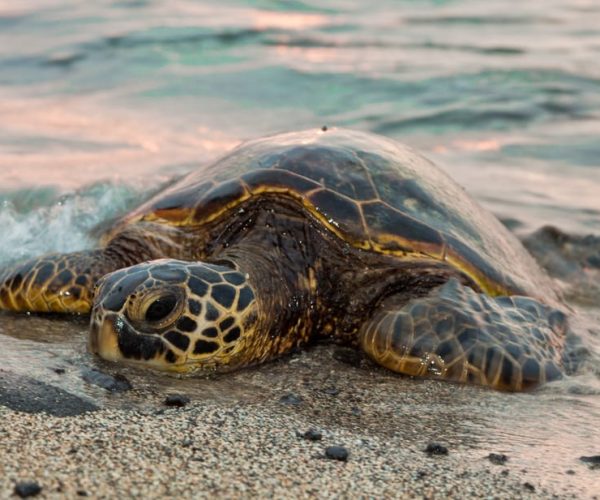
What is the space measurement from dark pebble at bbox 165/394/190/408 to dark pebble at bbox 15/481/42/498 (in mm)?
951

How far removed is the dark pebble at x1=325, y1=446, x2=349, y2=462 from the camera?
128 inches

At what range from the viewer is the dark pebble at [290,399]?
12.8 feet

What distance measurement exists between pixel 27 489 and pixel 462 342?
7.41ft

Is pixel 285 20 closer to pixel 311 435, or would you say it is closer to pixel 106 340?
pixel 106 340

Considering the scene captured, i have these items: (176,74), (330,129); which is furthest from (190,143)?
(330,129)

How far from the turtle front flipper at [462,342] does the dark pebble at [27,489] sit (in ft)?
6.69

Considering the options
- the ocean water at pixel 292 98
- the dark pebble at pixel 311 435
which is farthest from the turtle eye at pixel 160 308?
the dark pebble at pixel 311 435

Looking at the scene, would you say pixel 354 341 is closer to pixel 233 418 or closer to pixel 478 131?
pixel 233 418

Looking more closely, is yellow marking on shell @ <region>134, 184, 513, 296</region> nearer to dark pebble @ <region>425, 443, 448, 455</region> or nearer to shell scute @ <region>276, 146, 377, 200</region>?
shell scute @ <region>276, 146, 377, 200</region>

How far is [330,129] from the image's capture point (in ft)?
18.8

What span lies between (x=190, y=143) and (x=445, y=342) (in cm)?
554

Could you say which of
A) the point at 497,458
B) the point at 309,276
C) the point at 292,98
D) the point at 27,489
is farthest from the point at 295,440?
the point at 292,98

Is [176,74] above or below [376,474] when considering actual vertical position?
above

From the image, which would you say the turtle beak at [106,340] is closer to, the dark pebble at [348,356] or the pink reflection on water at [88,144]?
the dark pebble at [348,356]
